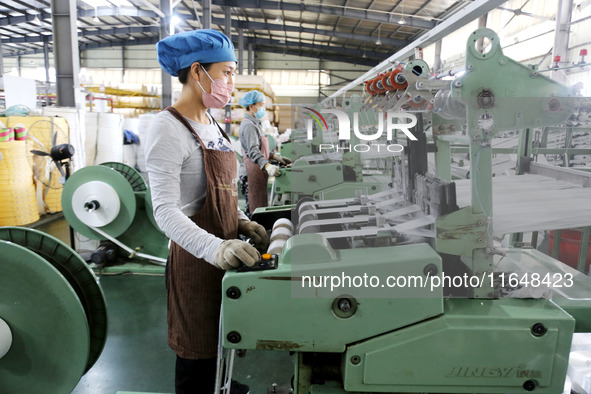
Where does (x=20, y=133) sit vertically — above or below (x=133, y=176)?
above

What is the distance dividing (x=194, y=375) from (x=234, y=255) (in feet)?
2.16

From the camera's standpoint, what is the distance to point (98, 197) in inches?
134

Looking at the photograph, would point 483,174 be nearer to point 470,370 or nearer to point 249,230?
point 470,370

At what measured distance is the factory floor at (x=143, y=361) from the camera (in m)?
2.19

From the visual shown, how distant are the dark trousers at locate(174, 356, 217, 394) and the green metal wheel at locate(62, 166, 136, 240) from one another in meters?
2.27

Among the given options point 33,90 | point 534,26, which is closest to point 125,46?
point 33,90

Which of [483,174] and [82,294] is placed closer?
[483,174]

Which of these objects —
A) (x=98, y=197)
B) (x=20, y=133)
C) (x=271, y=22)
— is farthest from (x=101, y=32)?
(x=98, y=197)

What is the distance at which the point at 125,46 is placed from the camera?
19266 mm

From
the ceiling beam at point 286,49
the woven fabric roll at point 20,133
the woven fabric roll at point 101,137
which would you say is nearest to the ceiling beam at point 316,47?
the ceiling beam at point 286,49

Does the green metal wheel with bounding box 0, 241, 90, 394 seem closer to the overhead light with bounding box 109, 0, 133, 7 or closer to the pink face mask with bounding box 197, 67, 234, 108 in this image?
the pink face mask with bounding box 197, 67, 234, 108

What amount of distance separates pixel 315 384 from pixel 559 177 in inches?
64.8

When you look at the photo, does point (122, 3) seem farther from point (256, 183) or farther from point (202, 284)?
point (202, 284)

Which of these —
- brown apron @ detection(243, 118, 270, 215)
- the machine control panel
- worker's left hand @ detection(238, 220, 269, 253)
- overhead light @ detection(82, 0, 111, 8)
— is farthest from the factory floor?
overhead light @ detection(82, 0, 111, 8)
